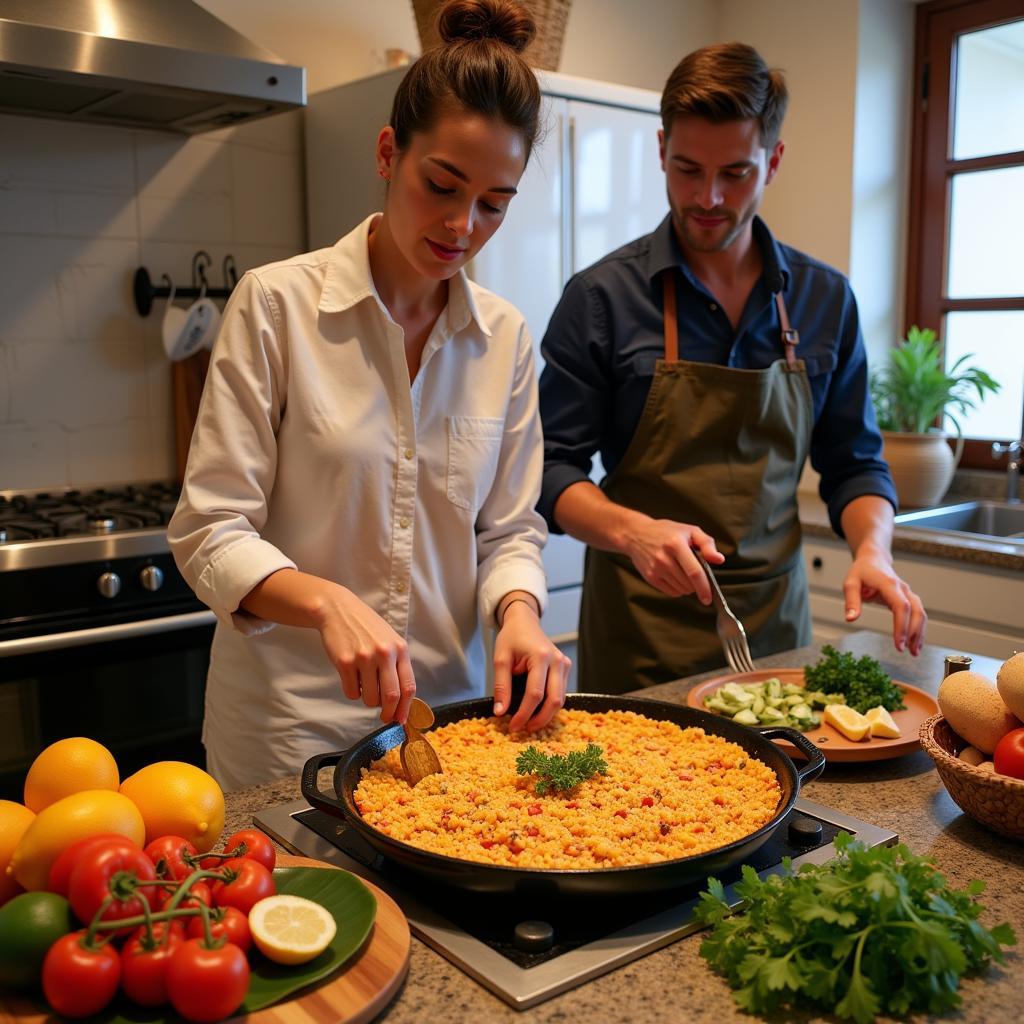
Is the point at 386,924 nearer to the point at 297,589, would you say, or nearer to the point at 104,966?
the point at 104,966

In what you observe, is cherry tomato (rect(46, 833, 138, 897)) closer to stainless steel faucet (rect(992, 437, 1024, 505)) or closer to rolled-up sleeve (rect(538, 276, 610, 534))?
rolled-up sleeve (rect(538, 276, 610, 534))

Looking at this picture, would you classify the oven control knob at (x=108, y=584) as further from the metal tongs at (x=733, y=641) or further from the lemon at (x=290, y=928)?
the lemon at (x=290, y=928)

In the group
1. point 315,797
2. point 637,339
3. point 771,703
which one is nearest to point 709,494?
point 637,339

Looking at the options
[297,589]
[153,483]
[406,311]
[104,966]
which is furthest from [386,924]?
[153,483]

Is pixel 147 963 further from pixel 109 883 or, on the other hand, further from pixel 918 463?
pixel 918 463

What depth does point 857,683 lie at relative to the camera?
4.81 feet

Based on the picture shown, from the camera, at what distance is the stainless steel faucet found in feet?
10.6

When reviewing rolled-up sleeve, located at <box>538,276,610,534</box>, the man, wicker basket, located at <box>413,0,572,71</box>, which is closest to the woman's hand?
the man

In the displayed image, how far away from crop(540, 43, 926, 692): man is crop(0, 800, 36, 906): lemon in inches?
40.6

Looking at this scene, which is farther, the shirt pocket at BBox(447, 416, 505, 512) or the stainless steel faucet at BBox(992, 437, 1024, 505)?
the stainless steel faucet at BBox(992, 437, 1024, 505)

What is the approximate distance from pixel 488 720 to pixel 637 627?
0.62 metres

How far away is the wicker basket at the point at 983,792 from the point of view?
3.51ft

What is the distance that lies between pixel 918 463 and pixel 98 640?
229 cm

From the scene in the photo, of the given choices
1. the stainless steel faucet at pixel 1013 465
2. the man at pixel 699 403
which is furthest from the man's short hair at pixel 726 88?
the stainless steel faucet at pixel 1013 465
